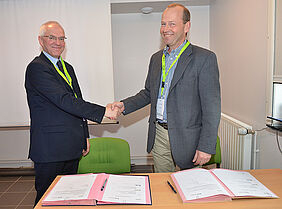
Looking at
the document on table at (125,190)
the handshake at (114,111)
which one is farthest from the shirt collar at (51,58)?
the document on table at (125,190)

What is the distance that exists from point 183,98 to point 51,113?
1.04 meters

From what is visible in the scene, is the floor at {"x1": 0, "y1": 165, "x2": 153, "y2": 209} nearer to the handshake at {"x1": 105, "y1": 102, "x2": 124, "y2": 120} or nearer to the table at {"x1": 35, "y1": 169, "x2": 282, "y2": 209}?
the handshake at {"x1": 105, "y1": 102, "x2": 124, "y2": 120}

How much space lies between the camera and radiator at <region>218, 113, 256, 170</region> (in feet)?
7.70

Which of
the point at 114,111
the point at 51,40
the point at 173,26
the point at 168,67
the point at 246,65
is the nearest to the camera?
the point at 173,26

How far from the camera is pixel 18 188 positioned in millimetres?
3443

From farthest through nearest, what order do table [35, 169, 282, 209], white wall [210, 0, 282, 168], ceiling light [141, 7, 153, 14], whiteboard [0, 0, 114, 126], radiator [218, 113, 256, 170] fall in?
ceiling light [141, 7, 153, 14], whiteboard [0, 0, 114, 126], radiator [218, 113, 256, 170], white wall [210, 0, 282, 168], table [35, 169, 282, 209]

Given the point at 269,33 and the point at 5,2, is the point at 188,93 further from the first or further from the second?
the point at 5,2

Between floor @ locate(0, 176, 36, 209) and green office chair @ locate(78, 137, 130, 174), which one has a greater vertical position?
green office chair @ locate(78, 137, 130, 174)

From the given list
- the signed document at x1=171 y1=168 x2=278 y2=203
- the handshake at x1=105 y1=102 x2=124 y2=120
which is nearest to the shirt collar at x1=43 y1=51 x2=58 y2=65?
the handshake at x1=105 y1=102 x2=124 y2=120

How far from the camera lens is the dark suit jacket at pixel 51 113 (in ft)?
6.34

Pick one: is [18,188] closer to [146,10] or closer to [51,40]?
[51,40]

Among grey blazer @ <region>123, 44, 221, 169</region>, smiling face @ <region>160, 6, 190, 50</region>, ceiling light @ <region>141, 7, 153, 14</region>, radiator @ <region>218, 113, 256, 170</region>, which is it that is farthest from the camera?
ceiling light @ <region>141, 7, 153, 14</region>

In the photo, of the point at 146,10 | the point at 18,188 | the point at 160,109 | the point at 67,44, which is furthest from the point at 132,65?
the point at 18,188

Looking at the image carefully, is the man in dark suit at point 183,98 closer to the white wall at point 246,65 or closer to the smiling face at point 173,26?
the smiling face at point 173,26
